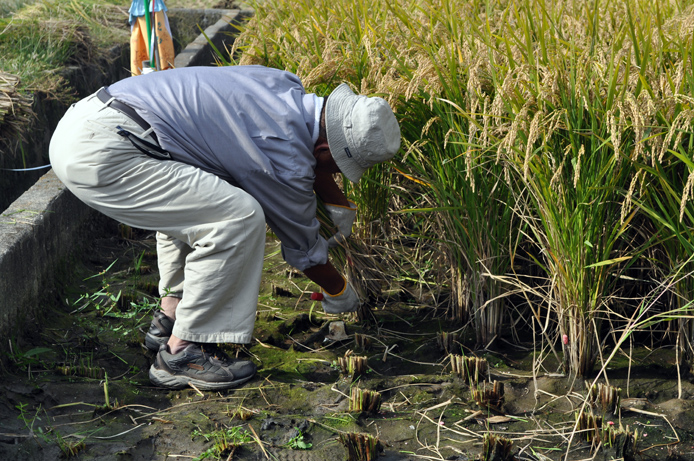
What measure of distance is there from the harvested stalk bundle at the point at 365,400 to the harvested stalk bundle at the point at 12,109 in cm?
249

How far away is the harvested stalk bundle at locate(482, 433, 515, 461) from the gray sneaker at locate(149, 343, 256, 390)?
95cm

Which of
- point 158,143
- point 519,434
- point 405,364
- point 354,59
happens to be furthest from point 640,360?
point 158,143

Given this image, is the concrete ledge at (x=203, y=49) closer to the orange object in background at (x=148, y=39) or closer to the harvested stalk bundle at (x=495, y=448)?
the orange object in background at (x=148, y=39)

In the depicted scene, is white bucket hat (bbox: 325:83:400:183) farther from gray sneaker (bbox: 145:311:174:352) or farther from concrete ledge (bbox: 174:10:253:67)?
concrete ledge (bbox: 174:10:253:67)

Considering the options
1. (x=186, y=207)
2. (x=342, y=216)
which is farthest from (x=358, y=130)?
(x=186, y=207)

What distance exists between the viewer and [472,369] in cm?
255

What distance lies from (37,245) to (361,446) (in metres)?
1.72

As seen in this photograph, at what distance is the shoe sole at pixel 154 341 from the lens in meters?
2.80

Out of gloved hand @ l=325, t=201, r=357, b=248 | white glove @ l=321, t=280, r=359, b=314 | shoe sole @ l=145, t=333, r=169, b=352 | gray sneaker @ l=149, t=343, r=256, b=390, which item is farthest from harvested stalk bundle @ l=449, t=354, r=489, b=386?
shoe sole @ l=145, t=333, r=169, b=352

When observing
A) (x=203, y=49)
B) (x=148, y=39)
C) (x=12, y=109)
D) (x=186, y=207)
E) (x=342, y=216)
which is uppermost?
(x=148, y=39)

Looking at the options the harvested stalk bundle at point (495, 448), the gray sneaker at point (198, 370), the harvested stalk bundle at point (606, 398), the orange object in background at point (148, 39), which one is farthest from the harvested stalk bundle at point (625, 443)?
the orange object in background at point (148, 39)

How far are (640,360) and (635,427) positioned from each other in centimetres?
42

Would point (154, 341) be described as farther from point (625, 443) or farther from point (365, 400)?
point (625, 443)

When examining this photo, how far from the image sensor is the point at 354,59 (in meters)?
3.00
